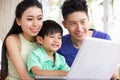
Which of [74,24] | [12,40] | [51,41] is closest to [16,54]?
[12,40]

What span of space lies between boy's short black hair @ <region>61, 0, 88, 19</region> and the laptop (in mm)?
556

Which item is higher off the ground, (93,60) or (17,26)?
(17,26)

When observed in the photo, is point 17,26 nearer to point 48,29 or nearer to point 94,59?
point 48,29

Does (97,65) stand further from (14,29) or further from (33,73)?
(14,29)

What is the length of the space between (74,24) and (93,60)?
1.77ft

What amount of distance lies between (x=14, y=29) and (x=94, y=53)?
63 cm

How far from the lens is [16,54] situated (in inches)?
55.7

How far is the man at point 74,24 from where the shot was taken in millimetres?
1595

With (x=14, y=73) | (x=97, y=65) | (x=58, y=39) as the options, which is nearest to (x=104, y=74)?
(x=97, y=65)

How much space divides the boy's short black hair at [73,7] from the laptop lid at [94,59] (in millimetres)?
556

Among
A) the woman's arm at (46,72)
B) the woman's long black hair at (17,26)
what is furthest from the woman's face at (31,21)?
the woman's arm at (46,72)

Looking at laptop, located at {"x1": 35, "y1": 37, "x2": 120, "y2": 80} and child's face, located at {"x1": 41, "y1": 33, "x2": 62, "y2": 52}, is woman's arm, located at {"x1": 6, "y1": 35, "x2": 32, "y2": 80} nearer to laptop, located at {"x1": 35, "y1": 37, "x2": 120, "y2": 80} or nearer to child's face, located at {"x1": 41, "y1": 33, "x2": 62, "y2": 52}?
child's face, located at {"x1": 41, "y1": 33, "x2": 62, "y2": 52}

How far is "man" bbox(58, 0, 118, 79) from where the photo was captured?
1.59 metres

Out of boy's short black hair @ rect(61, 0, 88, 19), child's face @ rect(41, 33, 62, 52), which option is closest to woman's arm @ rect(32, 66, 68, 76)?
child's face @ rect(41, 33, 62, 52)
